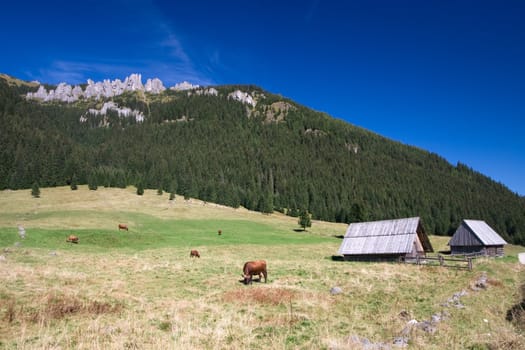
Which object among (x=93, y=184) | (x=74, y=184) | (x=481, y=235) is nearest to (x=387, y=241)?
(x=481, y=235)

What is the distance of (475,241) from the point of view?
A: 2085 inches

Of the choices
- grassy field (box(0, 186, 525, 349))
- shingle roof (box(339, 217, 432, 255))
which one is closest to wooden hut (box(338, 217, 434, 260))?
shingle roof (box(339, 217, 432, 255))

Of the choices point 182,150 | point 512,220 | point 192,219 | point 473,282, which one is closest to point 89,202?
point 192,219

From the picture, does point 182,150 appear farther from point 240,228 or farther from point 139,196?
point 240,228

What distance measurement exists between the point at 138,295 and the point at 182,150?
6480 inches

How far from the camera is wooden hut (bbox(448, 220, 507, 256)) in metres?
52.6

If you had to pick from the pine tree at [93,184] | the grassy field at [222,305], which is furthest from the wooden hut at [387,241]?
the pine tree at [93,184]

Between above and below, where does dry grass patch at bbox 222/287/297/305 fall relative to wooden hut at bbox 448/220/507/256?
below

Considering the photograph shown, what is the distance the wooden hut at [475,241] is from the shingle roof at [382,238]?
50.0 feet

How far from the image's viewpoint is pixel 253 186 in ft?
473

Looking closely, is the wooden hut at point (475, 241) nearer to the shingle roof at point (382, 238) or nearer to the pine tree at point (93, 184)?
the shingle roof at point (382, 238)

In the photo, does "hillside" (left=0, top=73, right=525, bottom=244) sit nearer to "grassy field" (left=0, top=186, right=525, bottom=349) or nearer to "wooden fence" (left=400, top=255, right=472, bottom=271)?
"wooden fence" (left=400, top=255, right=472, bottom=271)

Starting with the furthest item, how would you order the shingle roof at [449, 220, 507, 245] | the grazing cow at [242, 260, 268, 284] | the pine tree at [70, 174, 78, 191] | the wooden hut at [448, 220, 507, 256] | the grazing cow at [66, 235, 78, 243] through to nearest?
the pine tree at [70, 174, 78, 191] → the shingle roof at [449, 220, 507, 245] → the wooden hut at [448, 220, 507, 256] → the grazing cow at [66, 235, 78, 243] → the grazing cow at [242, 260, 268, 284]

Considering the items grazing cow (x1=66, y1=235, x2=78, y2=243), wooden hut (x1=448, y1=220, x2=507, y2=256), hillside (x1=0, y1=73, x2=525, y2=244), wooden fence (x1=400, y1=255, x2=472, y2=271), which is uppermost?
hillside (x1=0, y1=73, x2=525, y2=244)
